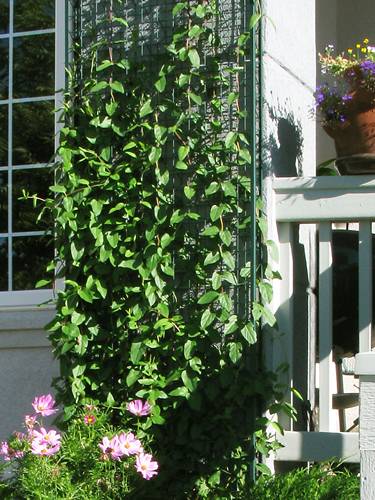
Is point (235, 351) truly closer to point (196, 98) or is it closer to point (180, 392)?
point (180, 392)

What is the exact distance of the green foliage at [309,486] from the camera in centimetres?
406

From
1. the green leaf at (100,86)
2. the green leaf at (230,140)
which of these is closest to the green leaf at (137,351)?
the green leaf at (230,140)

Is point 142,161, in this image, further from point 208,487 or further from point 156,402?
point 208,487

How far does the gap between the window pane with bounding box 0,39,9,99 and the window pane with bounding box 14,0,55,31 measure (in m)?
0.12

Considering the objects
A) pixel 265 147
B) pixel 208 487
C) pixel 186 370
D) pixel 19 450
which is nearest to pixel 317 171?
pixel 265 147

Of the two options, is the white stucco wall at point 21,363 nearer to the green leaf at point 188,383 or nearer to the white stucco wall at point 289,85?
the green leaf at point 188,383

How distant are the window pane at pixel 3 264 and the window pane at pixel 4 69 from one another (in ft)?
2.56

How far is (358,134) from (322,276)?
2.06ft

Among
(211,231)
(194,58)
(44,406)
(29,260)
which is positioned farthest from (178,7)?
(44,406)

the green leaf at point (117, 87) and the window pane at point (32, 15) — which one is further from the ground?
the window pane at point (32, 15)

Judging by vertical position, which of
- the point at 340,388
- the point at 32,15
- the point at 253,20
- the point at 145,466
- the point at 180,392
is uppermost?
the point at 32,15

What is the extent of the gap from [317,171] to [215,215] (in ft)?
3.21

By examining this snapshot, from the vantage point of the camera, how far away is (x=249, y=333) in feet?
14.1

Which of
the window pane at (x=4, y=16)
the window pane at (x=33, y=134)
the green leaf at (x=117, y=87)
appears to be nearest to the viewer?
the green leaf at (x=117, y=87)
